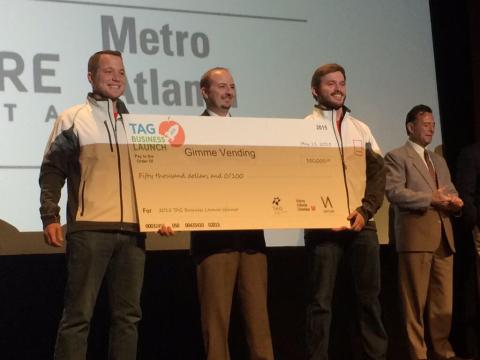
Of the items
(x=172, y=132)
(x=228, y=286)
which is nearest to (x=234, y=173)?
(x=172, y=132)

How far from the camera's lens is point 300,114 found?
4562 mm

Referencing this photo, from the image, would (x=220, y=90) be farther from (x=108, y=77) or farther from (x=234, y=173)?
(x=108, y=77)

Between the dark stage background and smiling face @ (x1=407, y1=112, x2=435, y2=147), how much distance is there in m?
0.66

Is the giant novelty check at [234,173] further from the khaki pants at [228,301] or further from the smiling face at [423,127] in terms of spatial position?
the smiling face at [423,127]

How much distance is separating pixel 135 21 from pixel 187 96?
19.4 inches

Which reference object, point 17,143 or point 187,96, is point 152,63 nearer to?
point 187,96

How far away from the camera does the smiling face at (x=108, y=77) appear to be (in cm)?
326

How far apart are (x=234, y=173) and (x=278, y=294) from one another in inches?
55.9

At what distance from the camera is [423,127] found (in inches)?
174

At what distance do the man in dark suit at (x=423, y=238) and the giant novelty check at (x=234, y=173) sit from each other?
0.83m

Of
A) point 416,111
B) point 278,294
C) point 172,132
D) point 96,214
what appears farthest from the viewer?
point 278,294

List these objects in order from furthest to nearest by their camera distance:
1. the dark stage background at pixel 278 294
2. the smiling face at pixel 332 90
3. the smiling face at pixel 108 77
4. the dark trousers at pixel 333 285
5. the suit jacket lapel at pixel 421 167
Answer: the suit jacket lapel at pixel 421 167 → the dark stage background at pixel 278 294 → the smiling face at pixel 332 90 → the dark trousers at pixel 333 285 → the smiling face at pixel 108 77

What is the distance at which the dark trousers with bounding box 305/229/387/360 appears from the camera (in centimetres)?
349

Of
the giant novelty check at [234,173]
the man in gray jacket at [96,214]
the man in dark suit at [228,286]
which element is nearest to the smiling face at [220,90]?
the giant novelty check at [234,173]
